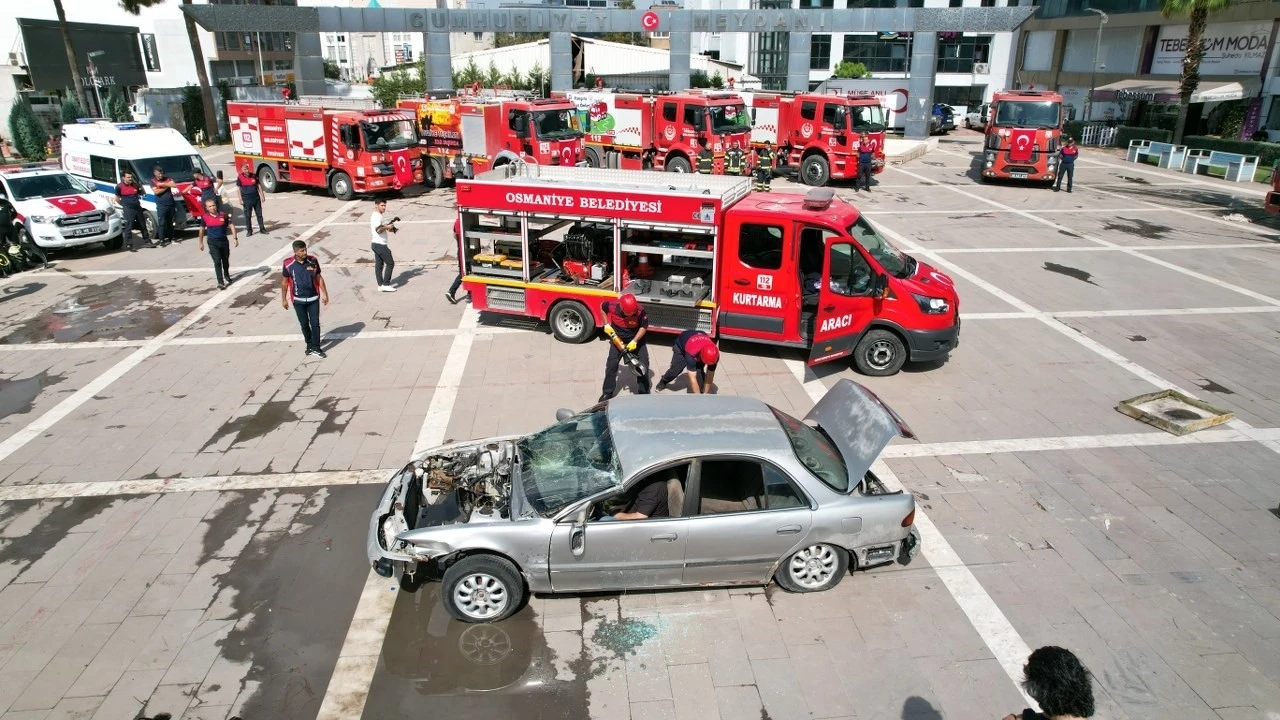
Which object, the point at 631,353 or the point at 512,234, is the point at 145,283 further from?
the point at 631,353

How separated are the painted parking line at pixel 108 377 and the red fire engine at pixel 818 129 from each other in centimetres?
1639

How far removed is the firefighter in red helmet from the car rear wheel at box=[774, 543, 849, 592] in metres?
3.00

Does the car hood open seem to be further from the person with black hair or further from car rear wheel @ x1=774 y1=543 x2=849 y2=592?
the person with black hair

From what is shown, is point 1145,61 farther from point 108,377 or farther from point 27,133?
point 27,133

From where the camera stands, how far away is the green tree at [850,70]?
52.9 metres

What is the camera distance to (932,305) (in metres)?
10.2

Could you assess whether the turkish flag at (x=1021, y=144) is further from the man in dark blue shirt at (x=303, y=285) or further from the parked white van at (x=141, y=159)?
the parked white van at (x=141, y=159)

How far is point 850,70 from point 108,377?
50946 millimetres

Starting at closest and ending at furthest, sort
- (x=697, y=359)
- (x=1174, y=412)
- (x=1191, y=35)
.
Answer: (x=697, y=359), (x=1174, y=412), (x=1191, y=35)

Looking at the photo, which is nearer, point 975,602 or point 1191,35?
point 975,602

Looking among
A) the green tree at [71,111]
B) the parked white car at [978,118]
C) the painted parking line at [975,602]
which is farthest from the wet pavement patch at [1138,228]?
the green tree at [71,111]

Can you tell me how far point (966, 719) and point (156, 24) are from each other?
2570 inches

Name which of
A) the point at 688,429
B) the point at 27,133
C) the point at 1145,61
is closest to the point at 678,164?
the point at 688,429

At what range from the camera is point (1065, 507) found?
743 centimetres
